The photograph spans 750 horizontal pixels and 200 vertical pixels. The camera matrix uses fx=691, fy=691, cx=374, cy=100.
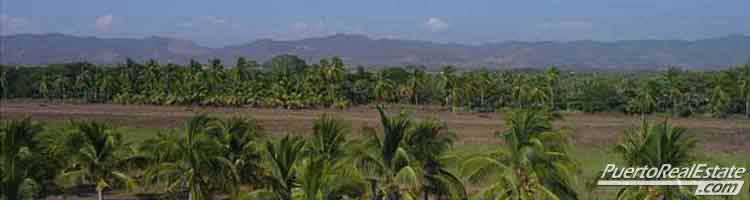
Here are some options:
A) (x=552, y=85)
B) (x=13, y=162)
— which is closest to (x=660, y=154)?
(x=13, y=162)

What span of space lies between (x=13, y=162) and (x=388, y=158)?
8.99 m

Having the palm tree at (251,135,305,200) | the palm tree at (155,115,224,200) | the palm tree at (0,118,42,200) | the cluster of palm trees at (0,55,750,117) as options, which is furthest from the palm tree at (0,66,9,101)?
the palm tree at (251,135,305,200)

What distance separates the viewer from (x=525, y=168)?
1602 centimetres

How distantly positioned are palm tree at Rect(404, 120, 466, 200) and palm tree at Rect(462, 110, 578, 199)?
1339 mm

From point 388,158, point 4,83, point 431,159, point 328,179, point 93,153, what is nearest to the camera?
point 328,179

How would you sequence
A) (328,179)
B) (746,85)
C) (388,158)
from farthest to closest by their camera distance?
(746,85)
(388,158)
(328,179)

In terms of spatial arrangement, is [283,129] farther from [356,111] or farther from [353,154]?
[353,154]

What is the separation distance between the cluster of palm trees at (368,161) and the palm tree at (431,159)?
0.03 m

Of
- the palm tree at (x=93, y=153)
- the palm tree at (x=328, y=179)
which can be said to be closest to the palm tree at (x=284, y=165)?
the palm tree at (x=328, y=179)

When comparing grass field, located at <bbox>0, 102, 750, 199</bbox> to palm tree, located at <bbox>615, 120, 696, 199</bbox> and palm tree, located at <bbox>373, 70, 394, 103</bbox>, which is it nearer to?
palm tree, located at <bbox>373, 70, 394, 103</bbox>

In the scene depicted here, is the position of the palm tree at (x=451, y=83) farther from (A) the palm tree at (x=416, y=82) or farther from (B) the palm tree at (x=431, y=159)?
(B) the palm tree at (x=431, y=159)

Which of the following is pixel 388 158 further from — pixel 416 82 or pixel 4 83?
pixel 4 83

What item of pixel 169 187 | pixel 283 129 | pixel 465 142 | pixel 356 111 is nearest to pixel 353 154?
pixel 169 187

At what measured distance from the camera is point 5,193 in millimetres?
15773
